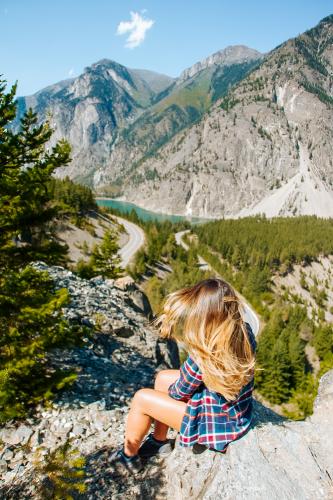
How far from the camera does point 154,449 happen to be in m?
4.81

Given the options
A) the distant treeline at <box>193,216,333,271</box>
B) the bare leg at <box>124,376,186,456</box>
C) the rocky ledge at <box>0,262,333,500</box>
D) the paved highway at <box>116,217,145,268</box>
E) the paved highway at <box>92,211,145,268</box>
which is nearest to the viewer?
the rocky ledge at <box>0,262,333,500</box>

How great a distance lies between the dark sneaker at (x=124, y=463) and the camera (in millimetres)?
4605

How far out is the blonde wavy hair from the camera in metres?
3.69

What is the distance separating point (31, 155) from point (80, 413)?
603 centimetres

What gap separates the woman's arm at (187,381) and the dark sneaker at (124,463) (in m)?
1.25

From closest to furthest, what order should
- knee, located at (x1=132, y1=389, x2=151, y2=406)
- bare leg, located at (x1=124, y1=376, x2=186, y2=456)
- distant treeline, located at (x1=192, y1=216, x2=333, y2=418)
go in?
bare leg, located at (x1=124, y1=376, x2=186, y2=456)
knee, located at (x1=132, y1=389, x2=151, y2=406)
distant treeline, located at (x1=192, y1=216, x2=333, y2=418)

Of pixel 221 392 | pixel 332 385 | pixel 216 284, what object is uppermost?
pixel 216 284

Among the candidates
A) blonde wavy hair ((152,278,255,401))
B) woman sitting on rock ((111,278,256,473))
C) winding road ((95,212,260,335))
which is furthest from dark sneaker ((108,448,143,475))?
winding road ((95,212,260,335))

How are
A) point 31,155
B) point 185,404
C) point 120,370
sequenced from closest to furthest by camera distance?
point 185,404, point 31,155, point 120,370

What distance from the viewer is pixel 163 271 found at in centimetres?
7100

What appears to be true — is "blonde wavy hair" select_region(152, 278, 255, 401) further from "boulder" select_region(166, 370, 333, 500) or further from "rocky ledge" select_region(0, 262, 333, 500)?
"rocky ledge" select_region(0, 262, 333, 500)

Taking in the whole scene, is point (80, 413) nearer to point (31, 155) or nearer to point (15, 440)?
point (15, 440)

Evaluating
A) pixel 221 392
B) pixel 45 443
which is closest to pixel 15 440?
pixel 45 443

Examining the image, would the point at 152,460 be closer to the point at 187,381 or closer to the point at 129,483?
the point at 129,483
